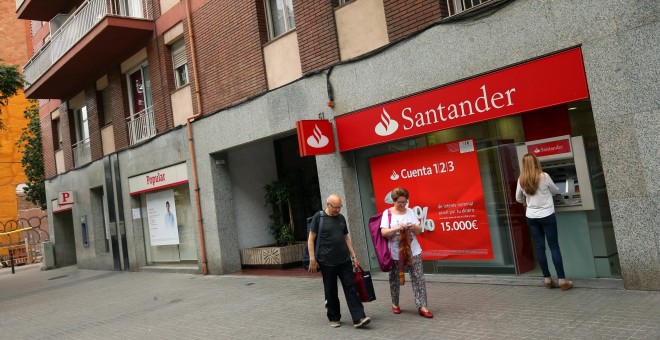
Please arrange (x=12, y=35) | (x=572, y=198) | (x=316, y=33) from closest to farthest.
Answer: (x=572, y=198), (x=316, y=33), (x=12, y=35)

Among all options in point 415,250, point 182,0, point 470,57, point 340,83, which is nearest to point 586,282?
point 415,250

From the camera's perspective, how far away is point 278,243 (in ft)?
40.5

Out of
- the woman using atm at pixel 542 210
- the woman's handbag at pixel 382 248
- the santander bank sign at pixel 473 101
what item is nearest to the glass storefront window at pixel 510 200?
the santander bank sign at pixel 473 101

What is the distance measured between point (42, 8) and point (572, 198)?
1992cm

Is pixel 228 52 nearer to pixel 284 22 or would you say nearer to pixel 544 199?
pixel 284 22

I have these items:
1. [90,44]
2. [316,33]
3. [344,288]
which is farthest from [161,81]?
[344,288]

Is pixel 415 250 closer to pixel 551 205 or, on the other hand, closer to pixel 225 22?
pixel 551 205

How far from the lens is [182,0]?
13.0 meters

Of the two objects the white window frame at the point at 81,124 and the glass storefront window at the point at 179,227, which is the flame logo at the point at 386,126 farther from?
the white window frame at the point at 81,124

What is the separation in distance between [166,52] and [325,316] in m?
9.90

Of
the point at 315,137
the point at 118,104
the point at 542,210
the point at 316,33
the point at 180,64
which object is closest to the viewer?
the point at 542,210

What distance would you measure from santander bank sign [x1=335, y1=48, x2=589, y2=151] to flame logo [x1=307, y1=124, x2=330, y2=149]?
321 mm

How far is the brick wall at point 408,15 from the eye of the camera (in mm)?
7704

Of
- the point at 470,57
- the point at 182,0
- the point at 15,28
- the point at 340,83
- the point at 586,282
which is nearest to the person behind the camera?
the point at 586,282
